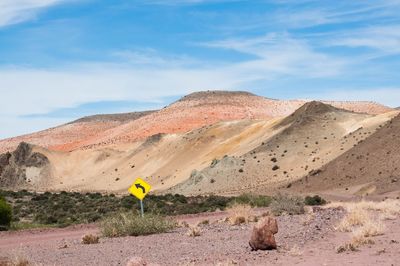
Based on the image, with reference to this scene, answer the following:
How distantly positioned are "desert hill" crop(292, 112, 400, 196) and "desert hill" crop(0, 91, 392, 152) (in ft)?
205

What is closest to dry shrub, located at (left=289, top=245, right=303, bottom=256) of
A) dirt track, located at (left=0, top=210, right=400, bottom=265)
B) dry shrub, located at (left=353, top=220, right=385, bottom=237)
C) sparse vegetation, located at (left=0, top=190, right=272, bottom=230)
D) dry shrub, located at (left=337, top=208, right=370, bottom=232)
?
dirt track, located at (left=0, top=210, right=400, bottom=265)

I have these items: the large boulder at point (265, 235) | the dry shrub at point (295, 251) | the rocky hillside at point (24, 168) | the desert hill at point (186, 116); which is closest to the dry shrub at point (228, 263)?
the dry shrub at point (295, 251)

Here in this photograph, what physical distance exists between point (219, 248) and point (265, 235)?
87.6 inches

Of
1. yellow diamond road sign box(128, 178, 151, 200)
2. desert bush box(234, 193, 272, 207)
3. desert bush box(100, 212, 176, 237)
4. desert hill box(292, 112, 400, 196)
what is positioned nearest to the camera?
desert bush box(100, 212, 176, 237)

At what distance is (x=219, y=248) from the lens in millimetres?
18953

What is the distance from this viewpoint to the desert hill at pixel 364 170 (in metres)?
50.6

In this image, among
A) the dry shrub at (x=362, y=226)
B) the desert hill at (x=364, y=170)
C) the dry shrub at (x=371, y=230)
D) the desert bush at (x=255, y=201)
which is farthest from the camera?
the desert hill at (x=364, y=170)

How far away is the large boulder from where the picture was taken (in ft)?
56.0

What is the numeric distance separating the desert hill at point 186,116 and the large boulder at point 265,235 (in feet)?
331

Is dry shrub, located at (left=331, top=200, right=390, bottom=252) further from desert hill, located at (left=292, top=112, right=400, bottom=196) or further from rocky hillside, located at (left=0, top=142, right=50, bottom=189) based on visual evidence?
rocky hillside, located at (left=0, top=142, right=50, bottom=189)

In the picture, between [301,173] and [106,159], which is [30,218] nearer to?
[301,173]

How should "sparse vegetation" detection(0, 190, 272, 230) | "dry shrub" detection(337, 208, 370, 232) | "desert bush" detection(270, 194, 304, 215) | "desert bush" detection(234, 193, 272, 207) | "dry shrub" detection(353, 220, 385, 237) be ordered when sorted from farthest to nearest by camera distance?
"desert bush" detection(234, 193, 272, 207), "sparse vegetation" detection(0, 190, 272, 230), "desert bush" detection(270, 194, 304, 215), "dry shrub" detection(337, 208, 370, 232), "dry shrub" detection(353, 220, 385, 237)

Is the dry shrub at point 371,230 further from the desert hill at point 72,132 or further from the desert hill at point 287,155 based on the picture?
the desert hill at point 72,132

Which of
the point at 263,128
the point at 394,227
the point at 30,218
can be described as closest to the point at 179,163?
the point at 263,128
